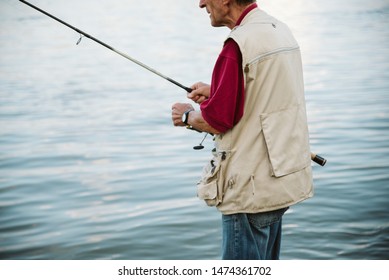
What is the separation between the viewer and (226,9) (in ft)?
8.50

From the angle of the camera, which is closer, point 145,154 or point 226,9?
point 226,9

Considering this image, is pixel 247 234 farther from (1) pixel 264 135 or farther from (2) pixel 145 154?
(2) pixel 145 154

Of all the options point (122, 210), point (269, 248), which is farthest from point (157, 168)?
point (269, 248)

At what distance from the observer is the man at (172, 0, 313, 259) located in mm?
2447

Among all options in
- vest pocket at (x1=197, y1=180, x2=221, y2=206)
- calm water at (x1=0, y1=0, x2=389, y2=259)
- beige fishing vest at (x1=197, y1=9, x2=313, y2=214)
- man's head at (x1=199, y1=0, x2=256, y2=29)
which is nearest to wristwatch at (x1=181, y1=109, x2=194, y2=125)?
beige fishing vest at (x1=197, y1=9, x2=313, y2=214)

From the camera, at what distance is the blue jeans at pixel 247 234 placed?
2.57m

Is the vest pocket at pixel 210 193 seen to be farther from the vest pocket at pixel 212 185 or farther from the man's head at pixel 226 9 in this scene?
the man's head at pixel 226 9

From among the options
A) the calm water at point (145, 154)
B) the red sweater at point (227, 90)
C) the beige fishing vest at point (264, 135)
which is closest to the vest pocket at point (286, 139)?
the beige fishing vest at point (264, 135)

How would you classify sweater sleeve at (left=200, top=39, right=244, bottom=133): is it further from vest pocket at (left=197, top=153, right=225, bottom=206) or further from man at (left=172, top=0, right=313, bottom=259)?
vest pocket at (left=197, top=153, right=225, bottom=206)

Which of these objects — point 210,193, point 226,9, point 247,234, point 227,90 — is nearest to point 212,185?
point 210,193

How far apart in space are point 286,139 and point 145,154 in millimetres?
3814

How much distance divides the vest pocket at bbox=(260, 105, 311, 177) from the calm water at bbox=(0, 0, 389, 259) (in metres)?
1.78
